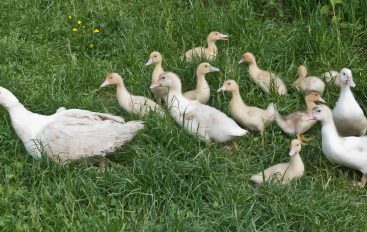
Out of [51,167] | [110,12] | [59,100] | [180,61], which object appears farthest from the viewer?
[110,12]

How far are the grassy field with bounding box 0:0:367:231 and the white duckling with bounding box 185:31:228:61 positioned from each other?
0.34 ft

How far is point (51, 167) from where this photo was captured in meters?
5.06

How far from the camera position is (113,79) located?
19.9ft

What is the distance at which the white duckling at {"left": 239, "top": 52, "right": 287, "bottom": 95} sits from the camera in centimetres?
608

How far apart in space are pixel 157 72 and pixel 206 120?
0.93 m

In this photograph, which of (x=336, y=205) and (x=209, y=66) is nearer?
(x=336, y=205)

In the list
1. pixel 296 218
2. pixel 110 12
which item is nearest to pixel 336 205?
pixel 296 218

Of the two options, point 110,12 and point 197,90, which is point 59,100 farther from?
point 110,12

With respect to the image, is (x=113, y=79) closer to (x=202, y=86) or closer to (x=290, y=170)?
(x=202, y=86)

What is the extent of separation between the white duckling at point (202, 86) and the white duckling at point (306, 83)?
0.78m

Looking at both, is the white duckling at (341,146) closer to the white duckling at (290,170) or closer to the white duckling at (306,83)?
the white duckling at (290,170)

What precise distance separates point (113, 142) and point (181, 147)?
1.74 ft

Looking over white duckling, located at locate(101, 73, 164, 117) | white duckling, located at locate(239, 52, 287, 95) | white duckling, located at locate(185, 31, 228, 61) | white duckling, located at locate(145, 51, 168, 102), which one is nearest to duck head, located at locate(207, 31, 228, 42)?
white duckling, located at locate(185, 31, 228, 61)

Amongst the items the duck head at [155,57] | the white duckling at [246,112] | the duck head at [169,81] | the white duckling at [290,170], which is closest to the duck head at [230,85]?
the white duckling at [246,112]
